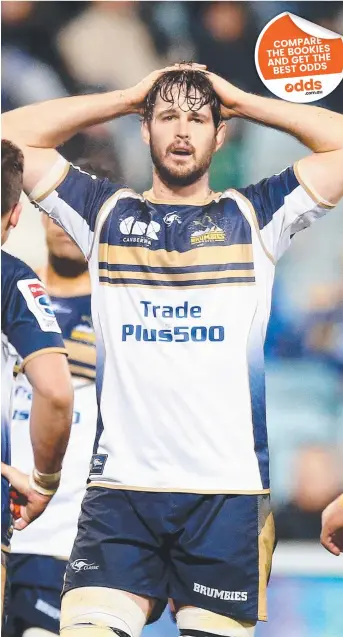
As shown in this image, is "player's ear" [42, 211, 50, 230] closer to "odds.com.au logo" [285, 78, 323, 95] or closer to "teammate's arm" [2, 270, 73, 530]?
"teammate's arm" [2, 270, 73, 530]

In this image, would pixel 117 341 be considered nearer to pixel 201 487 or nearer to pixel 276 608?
pixel 201 487

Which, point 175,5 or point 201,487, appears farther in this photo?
point 175,5

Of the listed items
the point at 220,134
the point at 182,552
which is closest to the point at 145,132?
the point at 220,134

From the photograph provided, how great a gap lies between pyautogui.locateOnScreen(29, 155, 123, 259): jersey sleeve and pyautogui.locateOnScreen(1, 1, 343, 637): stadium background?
2.7 inches

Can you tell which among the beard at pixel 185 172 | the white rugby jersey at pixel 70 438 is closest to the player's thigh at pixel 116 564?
the white rugby jersey at pixel 70 438

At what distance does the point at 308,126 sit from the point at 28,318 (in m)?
0.99

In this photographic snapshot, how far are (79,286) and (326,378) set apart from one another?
2.56 feet

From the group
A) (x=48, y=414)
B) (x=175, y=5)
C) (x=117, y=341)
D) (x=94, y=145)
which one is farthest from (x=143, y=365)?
(x=175, y=5)

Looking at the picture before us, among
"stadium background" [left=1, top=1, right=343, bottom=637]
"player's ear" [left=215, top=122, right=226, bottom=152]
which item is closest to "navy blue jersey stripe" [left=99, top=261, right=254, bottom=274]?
"stadium background" [left=1, top=1, right=343, bottom=637]

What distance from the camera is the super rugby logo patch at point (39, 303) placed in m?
2.39

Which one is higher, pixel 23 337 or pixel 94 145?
pixel 94 145

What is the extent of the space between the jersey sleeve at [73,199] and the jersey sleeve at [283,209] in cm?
45

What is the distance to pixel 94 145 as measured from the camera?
8.05 feet

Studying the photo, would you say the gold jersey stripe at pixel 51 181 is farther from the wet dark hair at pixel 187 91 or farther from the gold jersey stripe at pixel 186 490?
the gold jersey stripe at pixel 186 490
